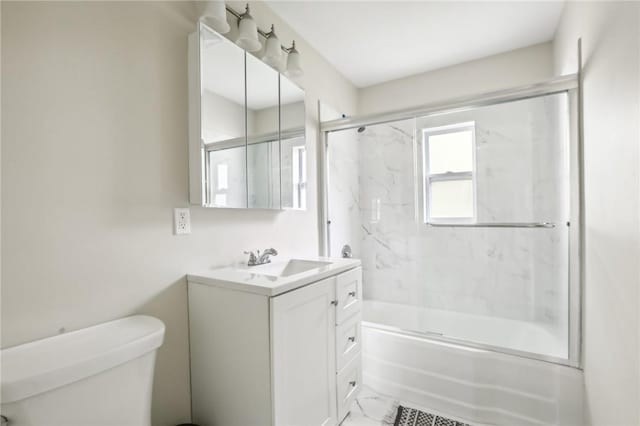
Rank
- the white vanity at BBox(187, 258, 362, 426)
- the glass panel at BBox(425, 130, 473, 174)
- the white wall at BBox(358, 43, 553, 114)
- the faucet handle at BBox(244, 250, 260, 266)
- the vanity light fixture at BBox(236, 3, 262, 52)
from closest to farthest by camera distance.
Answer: the white vanity at BBox(187, 258, 362, 426)
the vanity light fixture at BBox(236, 3, 262, 52)
the faucet handle at BBox(244, 250, 260, 266)
the white wall at BBox(358, 43, 553, 114)
the glass panel at BBox(425, 130, 473, 174)

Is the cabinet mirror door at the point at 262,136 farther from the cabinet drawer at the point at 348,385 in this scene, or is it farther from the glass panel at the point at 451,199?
the glass panel at the point at 451,199

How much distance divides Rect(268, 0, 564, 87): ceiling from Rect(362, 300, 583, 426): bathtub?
2114 millimetres

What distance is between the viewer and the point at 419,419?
1671 millimetres

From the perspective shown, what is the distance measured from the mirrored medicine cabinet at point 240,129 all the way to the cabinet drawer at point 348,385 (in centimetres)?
102

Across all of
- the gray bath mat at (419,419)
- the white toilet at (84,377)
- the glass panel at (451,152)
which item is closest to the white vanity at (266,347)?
the white toilet at (84,377)

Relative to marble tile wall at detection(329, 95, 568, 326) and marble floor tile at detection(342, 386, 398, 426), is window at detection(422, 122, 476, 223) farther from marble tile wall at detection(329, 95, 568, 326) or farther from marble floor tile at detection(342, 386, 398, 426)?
marble floor tile at detection(342, 386, 398, 426)

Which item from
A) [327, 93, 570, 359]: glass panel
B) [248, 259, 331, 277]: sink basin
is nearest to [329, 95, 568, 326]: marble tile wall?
[327, 93, 570, 359]: glass panel

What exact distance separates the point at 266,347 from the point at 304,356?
25cm

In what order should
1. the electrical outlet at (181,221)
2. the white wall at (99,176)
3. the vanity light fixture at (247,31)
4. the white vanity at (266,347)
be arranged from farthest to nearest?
the vanity light fixture at (247,31) → the electrical outlet at (181,221) → the white vanity at (266,347) → the white wall at (99,176)

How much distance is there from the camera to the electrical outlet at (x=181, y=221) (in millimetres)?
1301

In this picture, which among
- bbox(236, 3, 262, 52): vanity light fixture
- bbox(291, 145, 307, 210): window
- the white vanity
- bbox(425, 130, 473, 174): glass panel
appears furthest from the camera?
bbox(425, 130, 473, 174): glass panel

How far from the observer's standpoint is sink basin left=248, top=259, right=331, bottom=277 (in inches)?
64.2

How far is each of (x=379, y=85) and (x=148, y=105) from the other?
2.34 meters

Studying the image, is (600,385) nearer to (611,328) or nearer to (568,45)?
(611,328)
